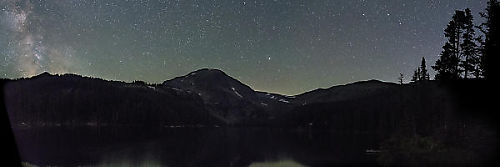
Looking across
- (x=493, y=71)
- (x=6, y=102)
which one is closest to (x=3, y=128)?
(x=6, y=102)

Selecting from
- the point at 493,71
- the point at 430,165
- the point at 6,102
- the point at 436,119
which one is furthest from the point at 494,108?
the point at 6,102

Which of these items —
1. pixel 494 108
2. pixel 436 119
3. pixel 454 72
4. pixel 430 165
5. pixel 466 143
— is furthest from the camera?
pixel 436 119

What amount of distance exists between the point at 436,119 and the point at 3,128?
87220 millimetres

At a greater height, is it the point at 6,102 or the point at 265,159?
the point at 6,102

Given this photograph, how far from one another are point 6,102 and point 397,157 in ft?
221

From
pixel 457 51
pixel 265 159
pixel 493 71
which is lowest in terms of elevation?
pixel 265 159

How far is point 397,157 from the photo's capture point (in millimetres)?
64750

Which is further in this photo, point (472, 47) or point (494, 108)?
point (472, 47)

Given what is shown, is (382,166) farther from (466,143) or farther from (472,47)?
(472,47)

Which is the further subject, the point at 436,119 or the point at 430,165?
the point at 436,119

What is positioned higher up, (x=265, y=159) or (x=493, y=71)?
(x=493, y=71)

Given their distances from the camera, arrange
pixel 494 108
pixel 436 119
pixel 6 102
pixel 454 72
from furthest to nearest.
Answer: pixel 436 119, pixel 454 72, pixel 494 108, pixel 6 102

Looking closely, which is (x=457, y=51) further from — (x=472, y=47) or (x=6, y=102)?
(x=6, y=102)

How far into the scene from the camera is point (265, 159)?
83375 mm
